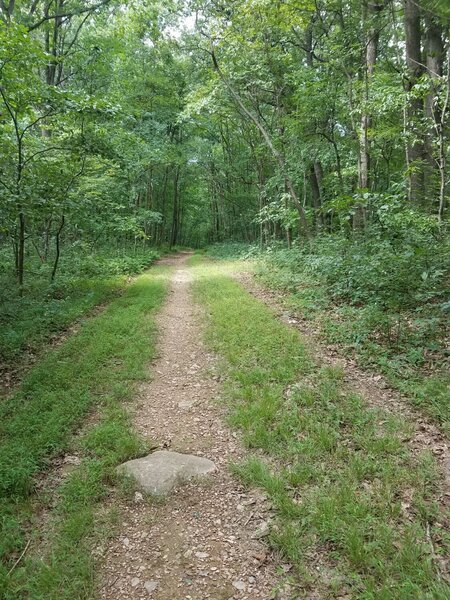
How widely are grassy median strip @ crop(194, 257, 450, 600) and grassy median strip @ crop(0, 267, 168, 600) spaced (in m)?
1.51

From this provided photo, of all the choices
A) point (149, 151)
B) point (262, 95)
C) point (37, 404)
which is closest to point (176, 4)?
point (262, 95)

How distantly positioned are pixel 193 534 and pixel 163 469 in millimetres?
804

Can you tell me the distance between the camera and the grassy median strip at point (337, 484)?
2.59 meters

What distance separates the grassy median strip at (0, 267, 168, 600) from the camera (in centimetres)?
276

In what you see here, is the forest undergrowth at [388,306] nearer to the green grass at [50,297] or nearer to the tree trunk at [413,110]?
the tree trunk at [413,110]

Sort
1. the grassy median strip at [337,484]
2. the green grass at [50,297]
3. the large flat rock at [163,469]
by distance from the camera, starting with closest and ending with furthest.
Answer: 1. the grassy median strip at [337,484]
2. the large flat rock at [163,469]
3. the green grass at [50,297]

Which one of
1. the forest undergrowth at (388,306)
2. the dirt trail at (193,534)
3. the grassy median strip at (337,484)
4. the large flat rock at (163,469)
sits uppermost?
the forest undergrowth at (388,306)

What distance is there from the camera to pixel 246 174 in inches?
1070

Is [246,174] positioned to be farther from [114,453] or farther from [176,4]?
[114,453]

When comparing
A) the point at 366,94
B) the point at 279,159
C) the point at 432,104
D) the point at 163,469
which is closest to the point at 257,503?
the point at 163,469

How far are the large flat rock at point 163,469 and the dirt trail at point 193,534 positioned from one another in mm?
100

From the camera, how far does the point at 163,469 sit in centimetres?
382

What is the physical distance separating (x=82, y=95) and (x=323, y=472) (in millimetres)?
9606

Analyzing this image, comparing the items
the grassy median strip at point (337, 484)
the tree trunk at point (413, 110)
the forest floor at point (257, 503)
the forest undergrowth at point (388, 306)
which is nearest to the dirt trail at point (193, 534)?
the forest floor at point (257, 503)
